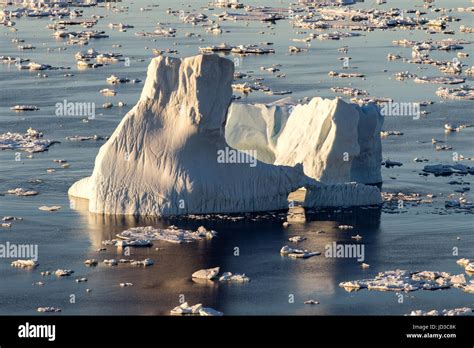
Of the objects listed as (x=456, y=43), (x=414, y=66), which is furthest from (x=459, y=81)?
(x=456, y=43)

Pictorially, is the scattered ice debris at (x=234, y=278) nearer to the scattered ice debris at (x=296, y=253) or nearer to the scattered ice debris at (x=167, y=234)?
the scattered ice debris at (x=296, y=253)

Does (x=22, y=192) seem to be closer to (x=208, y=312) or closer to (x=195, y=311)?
(x=195, y=311)

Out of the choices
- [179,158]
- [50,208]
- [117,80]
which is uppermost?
[179,158]

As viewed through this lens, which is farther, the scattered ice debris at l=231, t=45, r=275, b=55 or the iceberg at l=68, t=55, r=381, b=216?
the scattered ice debris at l=231, t=45, r=275, b=55

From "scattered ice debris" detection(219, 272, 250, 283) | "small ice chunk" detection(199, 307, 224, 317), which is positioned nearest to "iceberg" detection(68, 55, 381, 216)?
"scattered ice debris" detection(219, 272, 250, 283)

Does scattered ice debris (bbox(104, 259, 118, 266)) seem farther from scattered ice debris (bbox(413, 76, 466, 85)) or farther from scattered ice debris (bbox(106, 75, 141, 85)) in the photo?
scattered ice debris (bbox(413, 76, 466, 85))

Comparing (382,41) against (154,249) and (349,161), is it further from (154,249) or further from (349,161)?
(154,249)

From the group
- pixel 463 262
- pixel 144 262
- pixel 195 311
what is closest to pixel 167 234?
pixel 144 262
